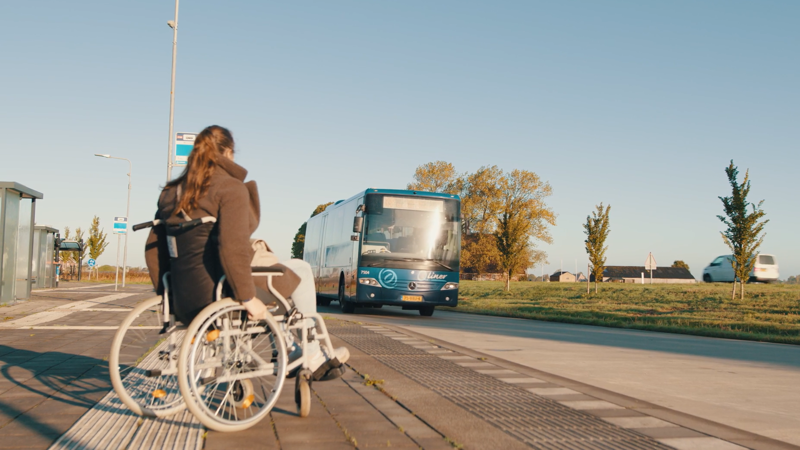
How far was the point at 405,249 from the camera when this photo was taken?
61.2ft

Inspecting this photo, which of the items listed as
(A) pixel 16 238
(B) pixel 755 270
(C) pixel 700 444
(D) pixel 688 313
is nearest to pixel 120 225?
(A) pixel 16 238

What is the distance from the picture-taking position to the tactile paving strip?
4.25m

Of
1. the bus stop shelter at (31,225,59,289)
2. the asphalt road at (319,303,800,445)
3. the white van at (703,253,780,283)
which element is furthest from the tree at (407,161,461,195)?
the asphalt road at (319,303,800,445)

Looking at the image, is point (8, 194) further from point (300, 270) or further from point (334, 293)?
point (300, 270)

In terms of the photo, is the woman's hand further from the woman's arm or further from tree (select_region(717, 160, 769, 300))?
tree (select_region(717, 160, 769, 300))

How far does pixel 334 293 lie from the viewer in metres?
21.9

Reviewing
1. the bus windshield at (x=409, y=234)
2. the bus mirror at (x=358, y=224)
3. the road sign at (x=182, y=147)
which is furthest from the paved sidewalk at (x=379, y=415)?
the bus mirror at (x=358, y=224)

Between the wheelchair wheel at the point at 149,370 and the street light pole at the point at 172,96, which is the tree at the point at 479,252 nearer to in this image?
the street light pole at the point at 172,96

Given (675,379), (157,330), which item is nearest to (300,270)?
(157,330)

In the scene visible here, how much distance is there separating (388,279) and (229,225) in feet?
47.6

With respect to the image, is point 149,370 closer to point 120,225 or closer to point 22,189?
point 22,189

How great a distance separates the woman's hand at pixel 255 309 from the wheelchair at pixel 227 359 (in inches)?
2.1

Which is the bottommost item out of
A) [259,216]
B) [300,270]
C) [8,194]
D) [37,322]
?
[37,322]

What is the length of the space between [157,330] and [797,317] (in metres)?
18.4
